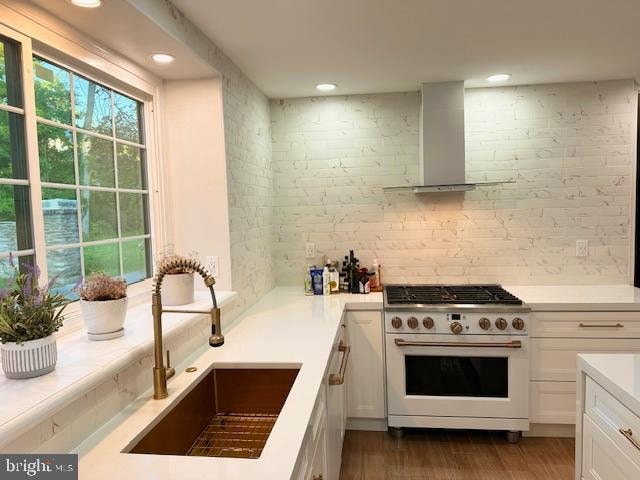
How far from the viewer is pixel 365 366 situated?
279 centimetres

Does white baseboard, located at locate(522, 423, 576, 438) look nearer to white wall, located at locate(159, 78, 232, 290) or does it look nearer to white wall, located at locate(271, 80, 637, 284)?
white wall, located at locate(271, 80, 637, 284)

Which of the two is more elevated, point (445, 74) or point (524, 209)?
point (445, 74)

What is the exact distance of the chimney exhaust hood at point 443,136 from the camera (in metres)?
2.91

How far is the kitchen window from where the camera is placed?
138 centimetres

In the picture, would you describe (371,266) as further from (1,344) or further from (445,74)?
(1,344)

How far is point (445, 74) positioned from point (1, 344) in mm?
2642

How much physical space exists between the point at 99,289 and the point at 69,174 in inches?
20.0

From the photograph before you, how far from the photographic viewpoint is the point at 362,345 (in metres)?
2.79

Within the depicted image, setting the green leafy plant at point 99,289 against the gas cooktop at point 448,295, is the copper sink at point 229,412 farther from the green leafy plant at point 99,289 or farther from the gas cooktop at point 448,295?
the gas cooktop at point 448,295

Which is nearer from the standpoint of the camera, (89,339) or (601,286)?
(89,339)

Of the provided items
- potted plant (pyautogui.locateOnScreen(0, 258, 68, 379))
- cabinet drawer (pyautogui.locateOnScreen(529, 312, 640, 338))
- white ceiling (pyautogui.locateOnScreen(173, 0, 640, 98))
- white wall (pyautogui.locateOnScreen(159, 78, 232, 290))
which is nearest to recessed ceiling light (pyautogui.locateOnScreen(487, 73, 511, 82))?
white ceiling (pyautogui.locateOnScreen(173, 0, 640, 98))

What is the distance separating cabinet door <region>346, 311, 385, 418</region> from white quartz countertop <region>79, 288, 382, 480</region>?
0.11 m

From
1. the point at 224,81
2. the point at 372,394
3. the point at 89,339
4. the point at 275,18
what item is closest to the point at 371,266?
the point at 372,394

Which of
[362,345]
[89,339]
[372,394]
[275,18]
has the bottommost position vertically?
[372,394]
